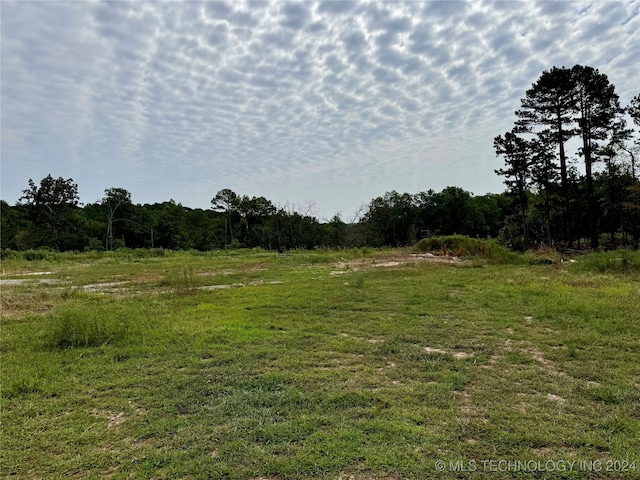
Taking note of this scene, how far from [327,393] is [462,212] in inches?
2282

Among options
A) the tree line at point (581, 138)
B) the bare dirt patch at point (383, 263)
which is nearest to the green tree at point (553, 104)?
the tree line at point (581, 138)

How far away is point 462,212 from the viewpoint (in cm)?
5631

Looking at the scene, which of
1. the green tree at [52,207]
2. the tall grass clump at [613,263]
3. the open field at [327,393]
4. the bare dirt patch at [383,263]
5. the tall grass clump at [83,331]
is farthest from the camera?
the green tree at [52,207]

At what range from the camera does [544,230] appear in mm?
34219

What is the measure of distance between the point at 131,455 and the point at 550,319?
601 centimetres

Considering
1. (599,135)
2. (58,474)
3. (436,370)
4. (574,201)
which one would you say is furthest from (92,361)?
(574,201)

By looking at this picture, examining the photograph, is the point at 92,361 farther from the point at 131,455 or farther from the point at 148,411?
the point at 131,455

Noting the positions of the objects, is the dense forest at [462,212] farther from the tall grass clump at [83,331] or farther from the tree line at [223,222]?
the tall grass clump at [83,331]

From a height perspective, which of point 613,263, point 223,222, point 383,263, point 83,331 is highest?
point 223,222

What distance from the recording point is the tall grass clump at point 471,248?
16281 millimetres

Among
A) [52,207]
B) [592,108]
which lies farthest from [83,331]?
[52,207]

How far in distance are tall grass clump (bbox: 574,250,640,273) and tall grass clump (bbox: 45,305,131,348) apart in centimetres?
1363

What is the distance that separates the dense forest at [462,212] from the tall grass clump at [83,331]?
2233 centimetres

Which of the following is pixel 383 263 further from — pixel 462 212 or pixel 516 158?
pixel 462 212
